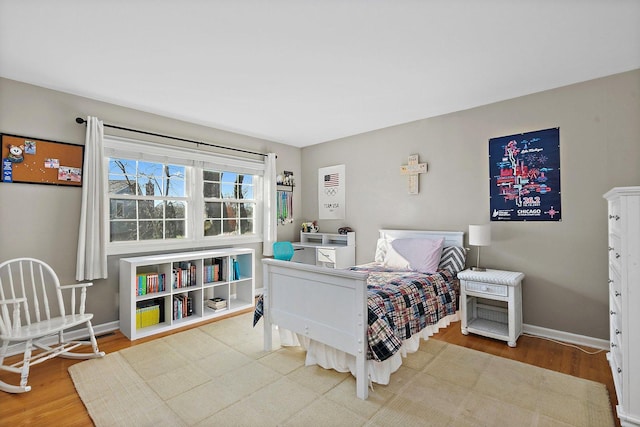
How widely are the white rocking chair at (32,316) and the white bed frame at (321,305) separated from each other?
162 cm

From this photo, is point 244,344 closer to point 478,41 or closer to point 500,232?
point 500,232

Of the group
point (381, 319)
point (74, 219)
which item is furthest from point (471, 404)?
point (74, 219)

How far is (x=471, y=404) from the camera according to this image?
6.70 feet

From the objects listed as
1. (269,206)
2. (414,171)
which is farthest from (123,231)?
(414,171)

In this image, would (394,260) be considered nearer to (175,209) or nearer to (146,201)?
(175,209)

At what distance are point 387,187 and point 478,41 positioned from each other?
2366 millimetres

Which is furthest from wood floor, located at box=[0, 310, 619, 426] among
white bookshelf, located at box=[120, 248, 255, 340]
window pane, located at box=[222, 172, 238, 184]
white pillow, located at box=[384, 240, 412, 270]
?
window pane, located at box=[222, 172, 238, 184]

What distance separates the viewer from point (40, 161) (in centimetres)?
296

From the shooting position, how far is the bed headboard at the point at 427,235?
367 cm

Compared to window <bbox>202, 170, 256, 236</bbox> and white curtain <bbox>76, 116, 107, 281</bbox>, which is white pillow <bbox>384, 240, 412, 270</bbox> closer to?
window <bbox>202, 170, 256, 236</bbox>

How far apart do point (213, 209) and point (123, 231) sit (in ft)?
3.82

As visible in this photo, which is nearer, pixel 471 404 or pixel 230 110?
pixel 471 404

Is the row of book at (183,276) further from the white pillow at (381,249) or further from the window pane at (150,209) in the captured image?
the white pillow at (381,249)

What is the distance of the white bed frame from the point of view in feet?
7.02
